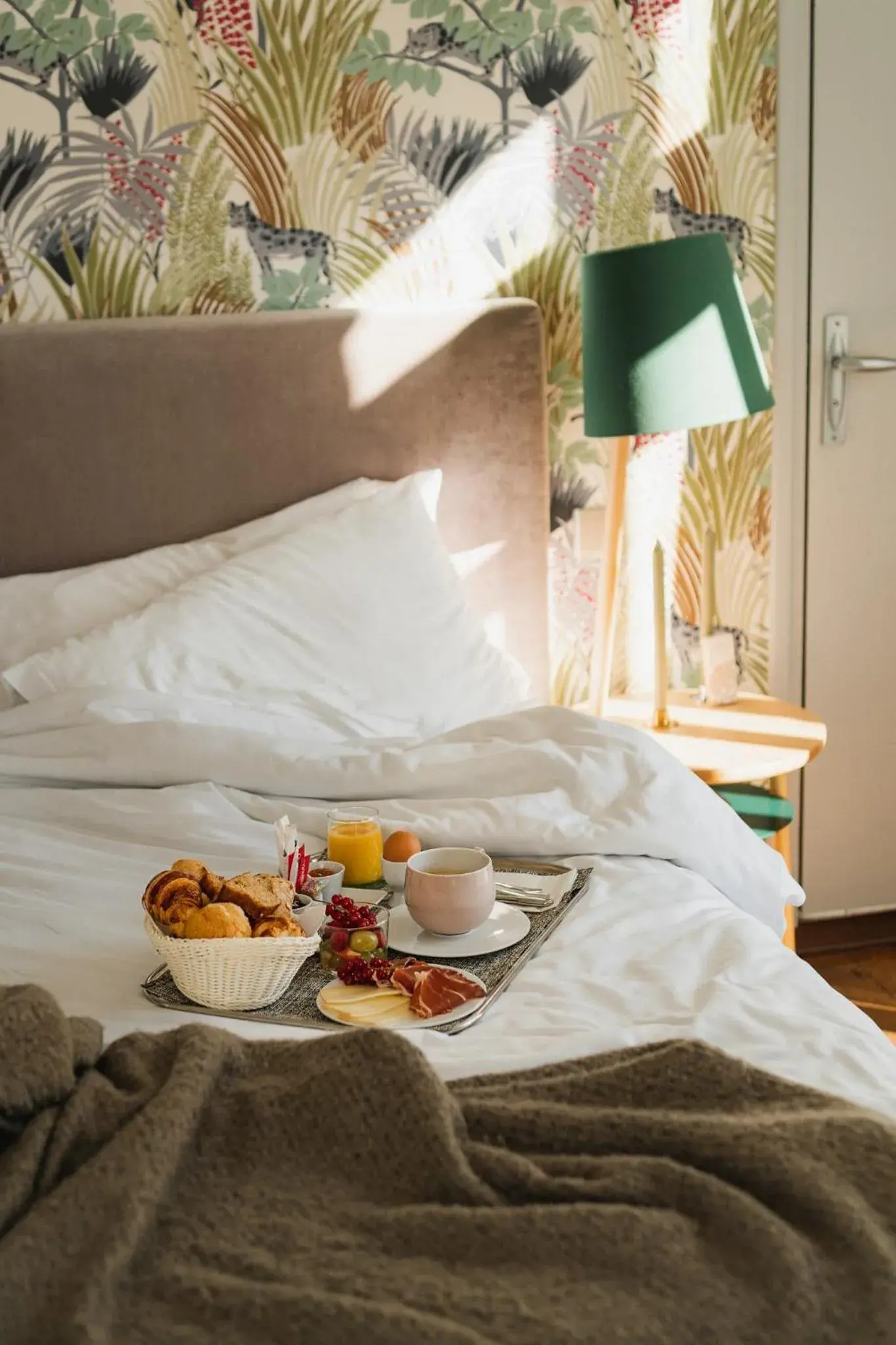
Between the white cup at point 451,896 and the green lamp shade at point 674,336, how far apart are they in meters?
1.18

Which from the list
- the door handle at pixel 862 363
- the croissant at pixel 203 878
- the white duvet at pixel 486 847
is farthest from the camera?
the door handle at pixel 862 363

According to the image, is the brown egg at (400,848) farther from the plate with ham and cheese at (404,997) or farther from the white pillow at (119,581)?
the white pillow at (119,581)

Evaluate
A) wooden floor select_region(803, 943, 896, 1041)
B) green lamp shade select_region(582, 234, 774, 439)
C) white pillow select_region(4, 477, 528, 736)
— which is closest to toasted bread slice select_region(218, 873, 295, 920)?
white pillow select_region(4, 477, 528, 736)

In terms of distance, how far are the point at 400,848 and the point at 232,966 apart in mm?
380

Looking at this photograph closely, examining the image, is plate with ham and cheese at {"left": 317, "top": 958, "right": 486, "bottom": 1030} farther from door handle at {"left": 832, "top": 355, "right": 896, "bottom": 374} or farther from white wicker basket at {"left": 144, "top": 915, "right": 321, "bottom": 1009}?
door handle at {"left": 832, "top": 355, "right": 896, "bottom": 374}

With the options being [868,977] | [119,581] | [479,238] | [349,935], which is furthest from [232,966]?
[868,977]

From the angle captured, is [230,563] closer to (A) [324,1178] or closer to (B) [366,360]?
(B) [366,360]

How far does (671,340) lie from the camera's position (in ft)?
7.76

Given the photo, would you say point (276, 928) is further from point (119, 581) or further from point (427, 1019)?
point (119, 581)

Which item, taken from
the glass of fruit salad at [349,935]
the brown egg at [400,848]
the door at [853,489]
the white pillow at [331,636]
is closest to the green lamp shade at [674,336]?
the white pillow at [331,636]

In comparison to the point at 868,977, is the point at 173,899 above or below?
above

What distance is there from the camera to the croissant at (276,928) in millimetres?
1307

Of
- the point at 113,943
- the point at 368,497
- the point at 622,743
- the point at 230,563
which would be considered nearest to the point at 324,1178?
the point at 113,943

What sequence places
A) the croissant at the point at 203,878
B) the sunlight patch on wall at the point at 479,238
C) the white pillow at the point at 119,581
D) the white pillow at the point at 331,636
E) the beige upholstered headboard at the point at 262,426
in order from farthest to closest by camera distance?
the sunlight patch on wall at the point at 479,238 < the beige upholstered headboard at the point at 262,426 < the white pillow at the point at 119,581 < the white pillow at the point at 331,636 < the croissant at the point at 203,878
